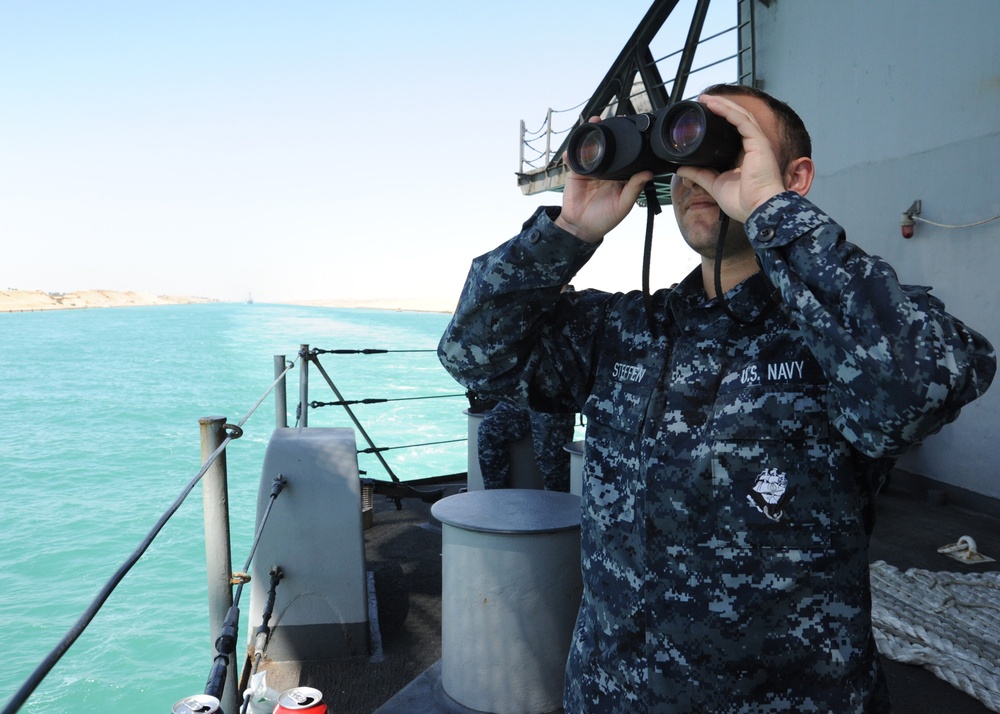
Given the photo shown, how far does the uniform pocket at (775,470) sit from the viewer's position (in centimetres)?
96

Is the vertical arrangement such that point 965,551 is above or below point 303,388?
below

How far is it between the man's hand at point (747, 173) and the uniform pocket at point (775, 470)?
0.82ft

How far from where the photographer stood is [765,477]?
3.18 feet

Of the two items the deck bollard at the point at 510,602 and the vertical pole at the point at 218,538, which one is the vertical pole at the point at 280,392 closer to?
the deck bollard at the point at 510,602

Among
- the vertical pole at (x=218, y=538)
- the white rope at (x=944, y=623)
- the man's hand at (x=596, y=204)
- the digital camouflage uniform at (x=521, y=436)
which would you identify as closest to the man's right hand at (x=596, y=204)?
the man's hand at (x=596, y=204)

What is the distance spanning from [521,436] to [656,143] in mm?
2751

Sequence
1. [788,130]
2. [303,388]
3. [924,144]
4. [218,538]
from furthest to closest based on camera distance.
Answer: [924,144], [303,388], [218,538], [788,130]

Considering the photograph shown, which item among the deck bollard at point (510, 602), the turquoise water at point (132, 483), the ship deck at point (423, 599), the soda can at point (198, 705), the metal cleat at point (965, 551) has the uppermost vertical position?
the soda can at point (198, 705)

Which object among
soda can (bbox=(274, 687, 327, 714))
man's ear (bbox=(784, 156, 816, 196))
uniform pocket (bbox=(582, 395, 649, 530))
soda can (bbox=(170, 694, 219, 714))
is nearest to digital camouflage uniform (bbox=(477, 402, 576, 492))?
soda can (bbox=(274, 687, 327, 714))

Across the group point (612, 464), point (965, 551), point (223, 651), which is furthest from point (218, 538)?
point (965, 551)

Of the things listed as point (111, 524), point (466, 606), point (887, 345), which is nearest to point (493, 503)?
point (466, 606)

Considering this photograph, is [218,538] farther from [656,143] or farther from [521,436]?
[521,436]

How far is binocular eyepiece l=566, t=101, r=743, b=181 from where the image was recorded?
1038 mm

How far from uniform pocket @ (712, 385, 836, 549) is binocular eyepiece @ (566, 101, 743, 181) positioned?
334 mm
